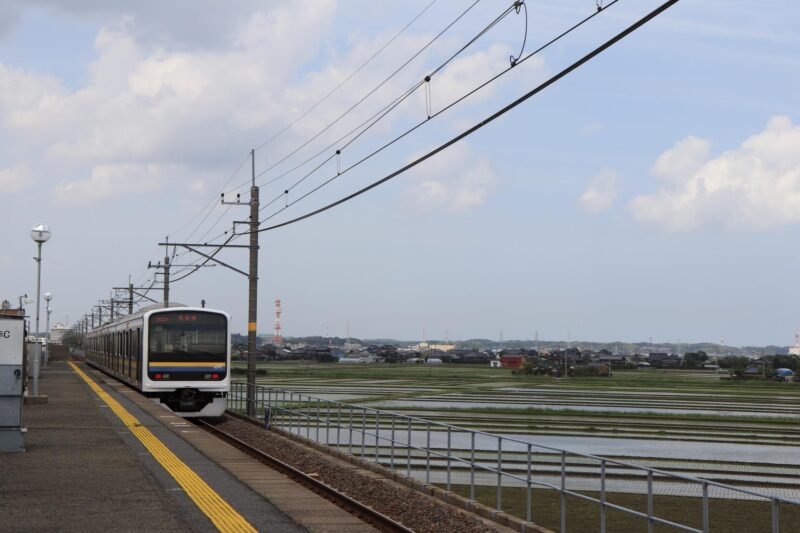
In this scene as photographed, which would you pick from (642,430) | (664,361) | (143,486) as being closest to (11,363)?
(143,486)

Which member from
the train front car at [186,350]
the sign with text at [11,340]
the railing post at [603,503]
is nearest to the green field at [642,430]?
the train front car at [186,350]

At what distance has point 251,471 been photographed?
18797mm

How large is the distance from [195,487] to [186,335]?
15.1 meters

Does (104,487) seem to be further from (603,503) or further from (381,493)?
(603,503)

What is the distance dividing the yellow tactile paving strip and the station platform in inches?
0.6

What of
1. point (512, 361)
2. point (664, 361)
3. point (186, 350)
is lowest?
point (664, 361)

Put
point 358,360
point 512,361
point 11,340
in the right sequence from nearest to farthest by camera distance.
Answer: point 11,340 < point 512,361 < point 358,360

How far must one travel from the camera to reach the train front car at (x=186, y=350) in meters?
30.2

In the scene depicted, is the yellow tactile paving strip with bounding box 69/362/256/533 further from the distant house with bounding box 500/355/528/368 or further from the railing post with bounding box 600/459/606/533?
the distant house with bounding box 500/355/528/368

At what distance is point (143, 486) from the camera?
15508 mm

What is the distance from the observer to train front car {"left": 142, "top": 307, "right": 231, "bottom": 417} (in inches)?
1191

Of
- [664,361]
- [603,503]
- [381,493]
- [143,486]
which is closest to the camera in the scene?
[603,503]

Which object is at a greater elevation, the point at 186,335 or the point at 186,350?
the point at 186,335

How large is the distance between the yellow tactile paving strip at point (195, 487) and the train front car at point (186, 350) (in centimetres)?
427
